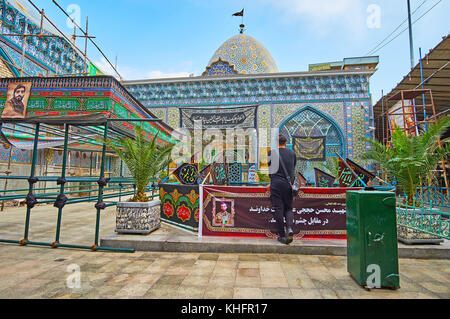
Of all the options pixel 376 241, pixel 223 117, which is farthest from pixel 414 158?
pixel 223 117

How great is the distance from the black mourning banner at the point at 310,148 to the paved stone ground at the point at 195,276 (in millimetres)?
12026

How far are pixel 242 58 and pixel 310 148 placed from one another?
10.0 m

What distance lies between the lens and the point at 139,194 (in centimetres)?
433

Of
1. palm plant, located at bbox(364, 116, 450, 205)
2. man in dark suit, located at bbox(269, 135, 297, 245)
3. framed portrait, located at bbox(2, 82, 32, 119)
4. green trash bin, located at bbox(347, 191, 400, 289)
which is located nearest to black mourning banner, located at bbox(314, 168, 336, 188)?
palm plant, located at bbox(364, 116, 450, 205)

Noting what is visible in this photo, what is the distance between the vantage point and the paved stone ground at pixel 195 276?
2.22 metres

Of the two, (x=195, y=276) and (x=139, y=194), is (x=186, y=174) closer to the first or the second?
(x=139, y=194)

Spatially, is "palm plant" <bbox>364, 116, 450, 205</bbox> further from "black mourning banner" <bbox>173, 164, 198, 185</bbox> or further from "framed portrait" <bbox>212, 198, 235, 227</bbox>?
"black mourning banner" <bbox>173, 164, 198, 185</bbox>

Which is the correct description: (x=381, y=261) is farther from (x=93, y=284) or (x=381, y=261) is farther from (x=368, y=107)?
(x=368, y=107)

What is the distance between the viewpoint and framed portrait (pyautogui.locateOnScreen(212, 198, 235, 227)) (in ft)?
13.3

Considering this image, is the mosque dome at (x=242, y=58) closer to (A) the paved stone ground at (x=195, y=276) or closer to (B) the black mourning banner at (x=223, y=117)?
(B) the black mourning banner at (x=223, y=117)

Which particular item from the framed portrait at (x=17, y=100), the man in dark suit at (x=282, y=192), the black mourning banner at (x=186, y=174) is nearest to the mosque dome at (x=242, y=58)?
the black mourning banner at (x=186, y=174)

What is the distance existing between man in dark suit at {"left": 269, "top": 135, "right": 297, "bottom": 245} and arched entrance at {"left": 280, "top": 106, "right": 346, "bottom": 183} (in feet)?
38.2
